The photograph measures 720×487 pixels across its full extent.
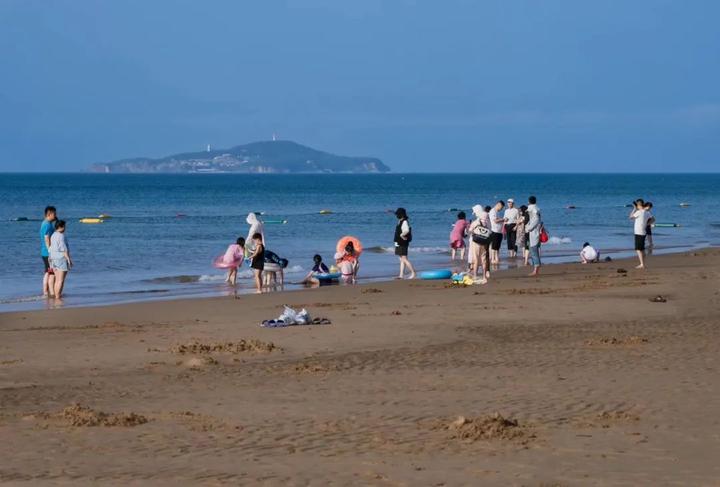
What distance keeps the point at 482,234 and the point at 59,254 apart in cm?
811

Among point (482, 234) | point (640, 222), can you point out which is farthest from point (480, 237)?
point (640, 222)

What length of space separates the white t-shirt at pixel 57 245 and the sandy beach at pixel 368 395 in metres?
2.40

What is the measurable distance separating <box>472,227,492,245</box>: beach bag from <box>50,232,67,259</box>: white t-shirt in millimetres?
7893

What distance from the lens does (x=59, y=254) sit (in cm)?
2098

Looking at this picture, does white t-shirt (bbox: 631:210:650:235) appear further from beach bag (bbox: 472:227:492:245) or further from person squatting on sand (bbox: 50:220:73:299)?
person squatting on sand (bbox: 50:220:73:299)

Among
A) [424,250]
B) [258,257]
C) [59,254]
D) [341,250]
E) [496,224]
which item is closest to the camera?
[59,254]

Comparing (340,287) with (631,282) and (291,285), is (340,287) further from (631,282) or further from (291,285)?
(631,282)

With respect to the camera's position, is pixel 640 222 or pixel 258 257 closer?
pixel 258 257

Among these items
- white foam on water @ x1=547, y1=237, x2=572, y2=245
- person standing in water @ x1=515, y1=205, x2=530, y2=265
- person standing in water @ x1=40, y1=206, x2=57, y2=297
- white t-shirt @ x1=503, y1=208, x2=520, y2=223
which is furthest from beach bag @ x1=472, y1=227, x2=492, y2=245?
white foam on water @ x1=547, y1=237, x2=572, y2=245

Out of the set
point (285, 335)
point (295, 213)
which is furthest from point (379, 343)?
point (295, 213)

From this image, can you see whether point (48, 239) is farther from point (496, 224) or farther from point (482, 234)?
point (496, 224)

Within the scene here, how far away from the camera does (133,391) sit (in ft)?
35.9

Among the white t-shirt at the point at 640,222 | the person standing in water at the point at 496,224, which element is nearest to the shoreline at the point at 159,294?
the person standing in water at the point at 496,224

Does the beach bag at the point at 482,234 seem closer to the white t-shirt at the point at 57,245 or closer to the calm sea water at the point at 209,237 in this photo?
the calm sea water at the point at 209,237
